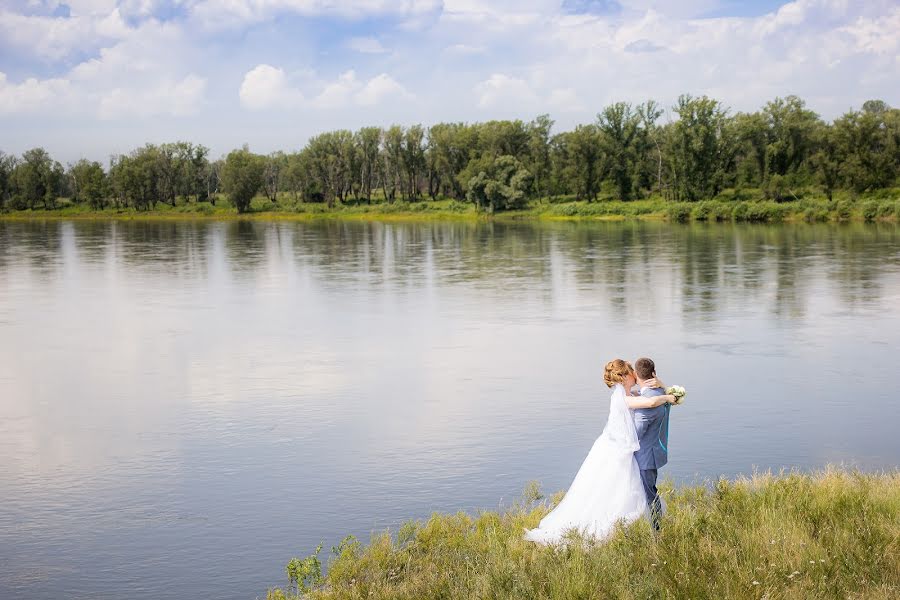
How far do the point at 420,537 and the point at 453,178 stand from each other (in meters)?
127

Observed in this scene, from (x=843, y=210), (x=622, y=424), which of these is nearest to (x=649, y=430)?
(x=622, y=424)

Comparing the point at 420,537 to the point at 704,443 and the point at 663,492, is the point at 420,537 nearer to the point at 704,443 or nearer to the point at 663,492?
the point at 663,492

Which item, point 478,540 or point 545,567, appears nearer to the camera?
point 545,567

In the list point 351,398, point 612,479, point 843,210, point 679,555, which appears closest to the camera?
point 679,555

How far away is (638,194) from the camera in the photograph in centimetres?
12175

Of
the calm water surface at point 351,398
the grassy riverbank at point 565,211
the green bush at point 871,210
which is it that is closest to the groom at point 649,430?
the calm water surface at point 351,398

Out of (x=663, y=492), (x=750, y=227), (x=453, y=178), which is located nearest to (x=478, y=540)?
(x=663, y=492)

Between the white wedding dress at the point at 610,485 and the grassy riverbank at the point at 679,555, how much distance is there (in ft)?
0.72

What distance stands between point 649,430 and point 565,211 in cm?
10678

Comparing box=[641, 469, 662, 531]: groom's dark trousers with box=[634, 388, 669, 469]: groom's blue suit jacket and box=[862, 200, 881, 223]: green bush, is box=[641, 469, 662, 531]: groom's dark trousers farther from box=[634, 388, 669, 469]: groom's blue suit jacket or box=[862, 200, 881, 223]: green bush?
box=[862, 200, 881, 223]: green bush

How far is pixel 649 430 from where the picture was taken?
390 inches

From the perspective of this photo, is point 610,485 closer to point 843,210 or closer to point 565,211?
point 843,210

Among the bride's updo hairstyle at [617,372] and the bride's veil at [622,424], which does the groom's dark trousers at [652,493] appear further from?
the bride's updo hairstyle at [617,372]

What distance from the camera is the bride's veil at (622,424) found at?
9.74 meters
